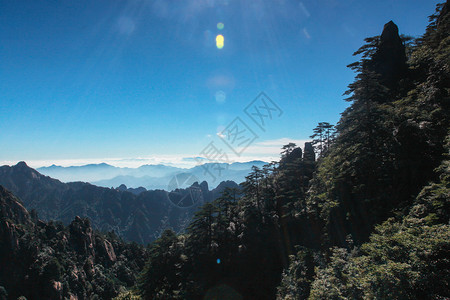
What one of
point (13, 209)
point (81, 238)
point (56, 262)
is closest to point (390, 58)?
point (56, 262)

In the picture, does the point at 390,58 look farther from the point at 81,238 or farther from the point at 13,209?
the point at 13,209

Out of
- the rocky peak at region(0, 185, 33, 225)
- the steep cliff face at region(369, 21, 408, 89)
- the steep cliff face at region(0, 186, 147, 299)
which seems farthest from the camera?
the rocky peak at region(0, 185, 33, 225)

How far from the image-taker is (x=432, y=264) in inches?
282

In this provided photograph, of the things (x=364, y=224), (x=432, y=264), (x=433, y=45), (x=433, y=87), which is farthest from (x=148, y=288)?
(x=433, y=45)

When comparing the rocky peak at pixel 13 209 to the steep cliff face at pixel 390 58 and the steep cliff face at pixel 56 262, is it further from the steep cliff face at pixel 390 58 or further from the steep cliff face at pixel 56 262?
the steep cliff face at pixel 390 58

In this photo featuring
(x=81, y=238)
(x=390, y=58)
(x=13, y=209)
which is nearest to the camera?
(x=390, y=58)

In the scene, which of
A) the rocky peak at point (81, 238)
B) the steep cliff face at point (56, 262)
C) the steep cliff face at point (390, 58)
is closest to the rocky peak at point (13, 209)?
the steep cliff face at point (56, 262)

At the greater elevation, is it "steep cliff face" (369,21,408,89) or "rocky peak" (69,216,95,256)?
"steep cliff face" (369,21,408,89)

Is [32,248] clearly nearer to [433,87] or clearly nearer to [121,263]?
[121,263]

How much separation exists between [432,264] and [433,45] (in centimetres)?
2778

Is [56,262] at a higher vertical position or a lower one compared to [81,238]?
lower

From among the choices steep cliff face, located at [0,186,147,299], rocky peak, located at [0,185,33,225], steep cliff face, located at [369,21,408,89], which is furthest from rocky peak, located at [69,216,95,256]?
steep cliff face, located at [369,21,408,89]

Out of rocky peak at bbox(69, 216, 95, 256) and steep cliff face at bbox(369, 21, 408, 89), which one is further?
rocky peak at bbox(69, 216, 95, 256)

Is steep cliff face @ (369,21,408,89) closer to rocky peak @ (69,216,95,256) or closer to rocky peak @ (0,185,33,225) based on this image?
rocky peak @ (69,216,95,256)
